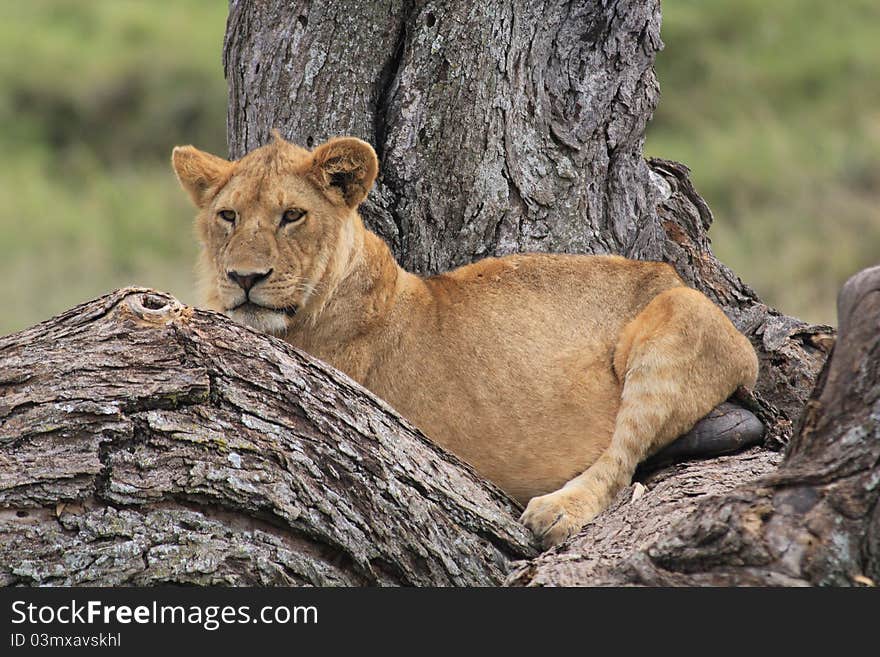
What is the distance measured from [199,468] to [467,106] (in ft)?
8.84

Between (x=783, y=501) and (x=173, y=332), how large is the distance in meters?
1.89

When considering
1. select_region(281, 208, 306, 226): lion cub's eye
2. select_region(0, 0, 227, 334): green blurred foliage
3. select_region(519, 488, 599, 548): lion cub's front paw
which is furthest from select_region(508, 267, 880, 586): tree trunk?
select_region(0, 0, 227, 334): green blurred foliage

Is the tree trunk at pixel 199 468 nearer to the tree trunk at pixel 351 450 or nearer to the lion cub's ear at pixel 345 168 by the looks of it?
the tree trunk at pixel 351 450

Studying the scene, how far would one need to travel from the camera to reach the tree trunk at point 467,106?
18.9ft

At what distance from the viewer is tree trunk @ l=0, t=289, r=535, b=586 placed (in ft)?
11.6

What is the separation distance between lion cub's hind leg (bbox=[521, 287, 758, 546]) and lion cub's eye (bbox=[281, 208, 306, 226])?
1.44 metres

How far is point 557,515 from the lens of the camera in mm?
4562

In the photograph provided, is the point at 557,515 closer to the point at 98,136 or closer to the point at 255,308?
the point at 255,308

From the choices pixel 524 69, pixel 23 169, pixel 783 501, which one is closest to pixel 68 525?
pixel 783 501

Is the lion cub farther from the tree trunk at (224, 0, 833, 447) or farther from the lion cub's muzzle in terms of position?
the tree trunk at (224, 0, 833, 447)

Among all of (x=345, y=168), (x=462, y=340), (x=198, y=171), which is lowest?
(x=462, y=340)

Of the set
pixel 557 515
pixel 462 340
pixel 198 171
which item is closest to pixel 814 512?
pixel 557 515

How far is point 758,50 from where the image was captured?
65.4ft

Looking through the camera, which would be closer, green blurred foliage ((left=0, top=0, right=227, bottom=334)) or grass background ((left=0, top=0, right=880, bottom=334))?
grass background ((left=0, top=0, right=880, bottom=334))
